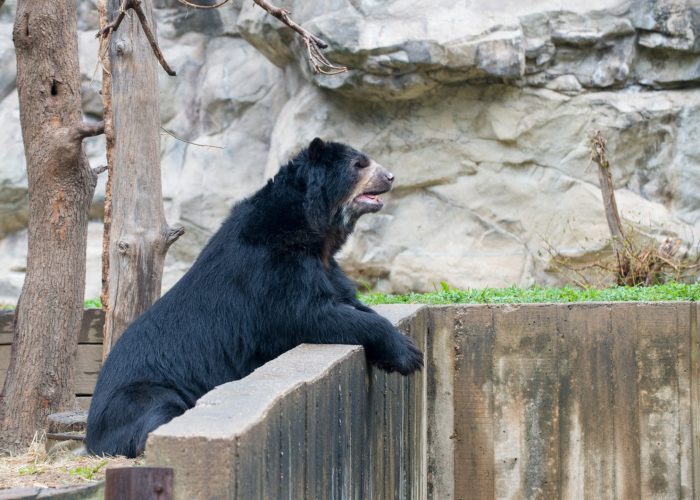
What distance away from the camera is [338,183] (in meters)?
5.13

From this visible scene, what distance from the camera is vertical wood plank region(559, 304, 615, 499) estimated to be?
265 inches

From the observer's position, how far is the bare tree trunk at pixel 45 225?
21.3ft

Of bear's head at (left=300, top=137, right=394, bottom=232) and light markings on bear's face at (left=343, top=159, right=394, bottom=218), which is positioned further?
light markings on bear's face at (left=343, top=159, right=394, bottom=218)

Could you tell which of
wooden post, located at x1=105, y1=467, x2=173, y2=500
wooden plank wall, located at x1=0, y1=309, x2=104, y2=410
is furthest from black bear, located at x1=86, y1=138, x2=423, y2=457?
wooden plank wall, located at x1=0, y1=309, x2=104, y2=410

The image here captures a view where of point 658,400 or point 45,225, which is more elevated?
point 45,225

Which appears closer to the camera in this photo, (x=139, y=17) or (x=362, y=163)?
(x=362, y=163)

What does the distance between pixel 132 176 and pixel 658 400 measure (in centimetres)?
375

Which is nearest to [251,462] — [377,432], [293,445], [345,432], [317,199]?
[293,445]

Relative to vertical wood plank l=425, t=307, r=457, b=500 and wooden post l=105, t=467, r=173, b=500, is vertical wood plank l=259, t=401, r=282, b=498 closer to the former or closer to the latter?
wooden post l=105, t=467, r=173, b=500

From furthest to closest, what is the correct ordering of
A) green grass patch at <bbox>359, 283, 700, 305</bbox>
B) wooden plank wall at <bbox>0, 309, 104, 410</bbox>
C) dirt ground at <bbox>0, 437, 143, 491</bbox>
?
wooden plank wall at <bbox>0, 309, 104, 410</bbox>
green grass patch at <bbox>359, 283, 700, 305</bbox>
dirt ground at <bbox>0, 437, 143, 491</bbox>

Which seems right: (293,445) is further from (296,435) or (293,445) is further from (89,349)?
(89,349)

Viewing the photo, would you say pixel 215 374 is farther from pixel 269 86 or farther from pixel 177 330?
pixel 269 86

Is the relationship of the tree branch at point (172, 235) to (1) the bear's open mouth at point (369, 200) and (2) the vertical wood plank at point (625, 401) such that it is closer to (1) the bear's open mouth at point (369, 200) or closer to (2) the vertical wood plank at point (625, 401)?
(1) the bear's open mouth at point (369, 200)

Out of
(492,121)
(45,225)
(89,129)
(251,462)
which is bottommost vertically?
(251,462)
